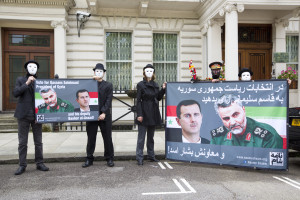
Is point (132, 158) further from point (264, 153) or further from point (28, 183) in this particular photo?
point (264, 153)

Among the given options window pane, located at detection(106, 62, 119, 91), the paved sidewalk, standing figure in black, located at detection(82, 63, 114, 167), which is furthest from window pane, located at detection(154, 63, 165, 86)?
standing figure in black, located at detection(82, 63, 114, 167)

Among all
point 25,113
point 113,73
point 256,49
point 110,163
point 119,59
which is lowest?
point 110,163

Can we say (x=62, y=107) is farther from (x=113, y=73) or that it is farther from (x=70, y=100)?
(x=113, y=73)

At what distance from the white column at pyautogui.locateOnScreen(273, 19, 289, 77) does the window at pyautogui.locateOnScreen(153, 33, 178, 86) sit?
4679 mm

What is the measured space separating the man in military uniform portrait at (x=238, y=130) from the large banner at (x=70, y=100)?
Result: 259 centimetres

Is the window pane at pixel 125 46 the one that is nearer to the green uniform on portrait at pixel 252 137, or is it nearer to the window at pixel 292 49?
the window at pixel 292 49

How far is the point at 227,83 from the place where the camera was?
5473 mm

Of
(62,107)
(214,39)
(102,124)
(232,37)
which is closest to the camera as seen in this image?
(102,124)

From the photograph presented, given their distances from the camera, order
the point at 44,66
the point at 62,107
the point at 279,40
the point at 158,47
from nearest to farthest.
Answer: the point at 62,107 → the point at 44,66 → the point at 279,40 → the point at 158,47

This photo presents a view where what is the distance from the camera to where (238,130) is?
17.6 feet

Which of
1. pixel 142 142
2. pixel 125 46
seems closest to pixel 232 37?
pixel 125 46

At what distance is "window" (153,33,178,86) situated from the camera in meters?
13.4

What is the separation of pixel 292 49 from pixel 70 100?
12211 millimetres

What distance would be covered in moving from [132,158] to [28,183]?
2.42m
